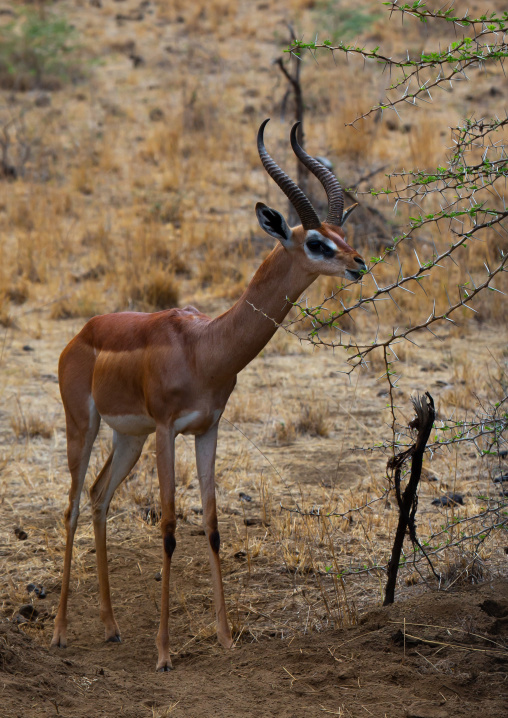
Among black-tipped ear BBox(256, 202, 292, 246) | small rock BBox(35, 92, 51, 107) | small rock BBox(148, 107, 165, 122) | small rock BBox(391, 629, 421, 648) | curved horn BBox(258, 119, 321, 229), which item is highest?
small rock BBox(35, 92, 51, 107)

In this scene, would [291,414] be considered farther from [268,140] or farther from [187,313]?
[268,140]

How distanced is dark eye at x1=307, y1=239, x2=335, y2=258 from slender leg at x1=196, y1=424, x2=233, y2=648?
3.59 ft

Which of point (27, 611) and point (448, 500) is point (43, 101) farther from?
point (27, 611)

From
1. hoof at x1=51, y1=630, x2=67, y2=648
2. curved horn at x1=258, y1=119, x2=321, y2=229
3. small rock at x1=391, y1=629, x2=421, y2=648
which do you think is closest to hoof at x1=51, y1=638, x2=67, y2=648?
hoof at x1=51, y1=630, x2=67, y2=648

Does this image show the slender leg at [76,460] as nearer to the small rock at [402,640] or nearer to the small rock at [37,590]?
the small rock at [37,590]

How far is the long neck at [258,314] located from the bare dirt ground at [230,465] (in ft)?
4.41

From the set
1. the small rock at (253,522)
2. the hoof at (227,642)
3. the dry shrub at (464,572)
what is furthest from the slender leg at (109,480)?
the dry shrub at (464,572)

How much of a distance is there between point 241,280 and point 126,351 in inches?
239

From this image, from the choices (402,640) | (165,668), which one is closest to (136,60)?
(165,668)

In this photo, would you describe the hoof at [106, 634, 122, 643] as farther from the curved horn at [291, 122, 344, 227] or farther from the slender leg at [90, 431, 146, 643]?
the curved horn at [291, 122, 344, 227]

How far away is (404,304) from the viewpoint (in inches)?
396

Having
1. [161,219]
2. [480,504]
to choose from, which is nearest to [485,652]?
[480,504]

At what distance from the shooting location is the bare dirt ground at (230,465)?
386 cm

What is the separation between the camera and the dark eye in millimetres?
4196
